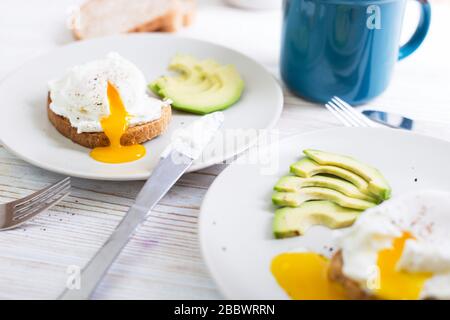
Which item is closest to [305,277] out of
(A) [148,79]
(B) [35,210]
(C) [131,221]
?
(C) [131,221]

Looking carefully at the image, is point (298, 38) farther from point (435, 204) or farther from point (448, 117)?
point (435, 204)

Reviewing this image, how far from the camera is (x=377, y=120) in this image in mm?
1801

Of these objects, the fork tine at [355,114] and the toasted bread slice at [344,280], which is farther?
the fork tine at [355,114]

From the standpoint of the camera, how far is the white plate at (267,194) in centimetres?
113

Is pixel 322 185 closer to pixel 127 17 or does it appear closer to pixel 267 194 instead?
pixel 267 194

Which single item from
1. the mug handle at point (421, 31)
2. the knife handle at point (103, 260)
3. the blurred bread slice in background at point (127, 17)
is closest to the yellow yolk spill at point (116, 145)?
the knife handle at point (103, 260)

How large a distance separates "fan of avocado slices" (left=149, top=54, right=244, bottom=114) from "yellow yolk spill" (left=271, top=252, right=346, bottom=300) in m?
0.73

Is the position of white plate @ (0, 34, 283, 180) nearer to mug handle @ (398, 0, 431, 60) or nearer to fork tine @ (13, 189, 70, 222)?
fork tine @ (13, 189, 70, 222)

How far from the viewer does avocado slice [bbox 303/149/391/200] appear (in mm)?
1328

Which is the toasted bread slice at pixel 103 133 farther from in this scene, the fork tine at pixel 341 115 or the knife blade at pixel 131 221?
the fork tine at pixel 341 115

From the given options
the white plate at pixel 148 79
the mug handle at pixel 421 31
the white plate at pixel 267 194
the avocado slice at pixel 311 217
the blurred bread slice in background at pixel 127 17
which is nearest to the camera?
the white plate at pixel 267 194

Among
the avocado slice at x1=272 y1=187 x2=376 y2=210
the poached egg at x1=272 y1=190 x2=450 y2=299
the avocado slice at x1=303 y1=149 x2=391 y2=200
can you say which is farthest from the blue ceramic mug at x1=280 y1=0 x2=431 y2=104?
the poached egg at x1=272 y1=190 x2=450 y2=299

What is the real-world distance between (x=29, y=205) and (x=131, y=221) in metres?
0.31
